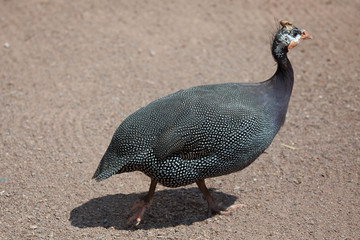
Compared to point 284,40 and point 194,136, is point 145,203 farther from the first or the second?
point 284,40

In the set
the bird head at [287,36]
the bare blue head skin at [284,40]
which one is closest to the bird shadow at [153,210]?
the bare blue head skin at [284,40]

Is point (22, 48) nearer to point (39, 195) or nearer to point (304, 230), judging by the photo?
point (39, 195)

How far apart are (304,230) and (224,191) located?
1.03 metres

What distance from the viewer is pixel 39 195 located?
4.84 metres

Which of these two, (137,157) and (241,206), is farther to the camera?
(241,206)

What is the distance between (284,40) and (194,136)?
1274 mm

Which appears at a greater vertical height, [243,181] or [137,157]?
[137,157]

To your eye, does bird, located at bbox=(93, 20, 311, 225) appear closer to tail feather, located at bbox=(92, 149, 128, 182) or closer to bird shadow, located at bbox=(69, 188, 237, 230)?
tail feather, located at bbox=(92, 149, 128, 182)

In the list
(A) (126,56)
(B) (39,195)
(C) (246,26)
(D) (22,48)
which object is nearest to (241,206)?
(B) (39,195)

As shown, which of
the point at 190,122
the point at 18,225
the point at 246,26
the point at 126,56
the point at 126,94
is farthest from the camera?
the point at 246,26

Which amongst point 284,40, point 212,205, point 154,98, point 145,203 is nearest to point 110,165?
point 145,203

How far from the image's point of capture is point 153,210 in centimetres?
479

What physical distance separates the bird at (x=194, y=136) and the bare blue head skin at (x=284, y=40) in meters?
0.40

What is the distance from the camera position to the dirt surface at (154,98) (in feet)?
14.7
